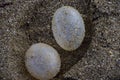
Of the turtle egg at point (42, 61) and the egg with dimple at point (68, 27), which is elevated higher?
the egg with dimple at point (68, 27)

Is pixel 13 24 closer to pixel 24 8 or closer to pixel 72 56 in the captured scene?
pixel 24 8

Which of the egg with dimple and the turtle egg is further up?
the egg with dimple

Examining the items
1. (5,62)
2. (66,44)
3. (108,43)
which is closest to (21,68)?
(5,62)
